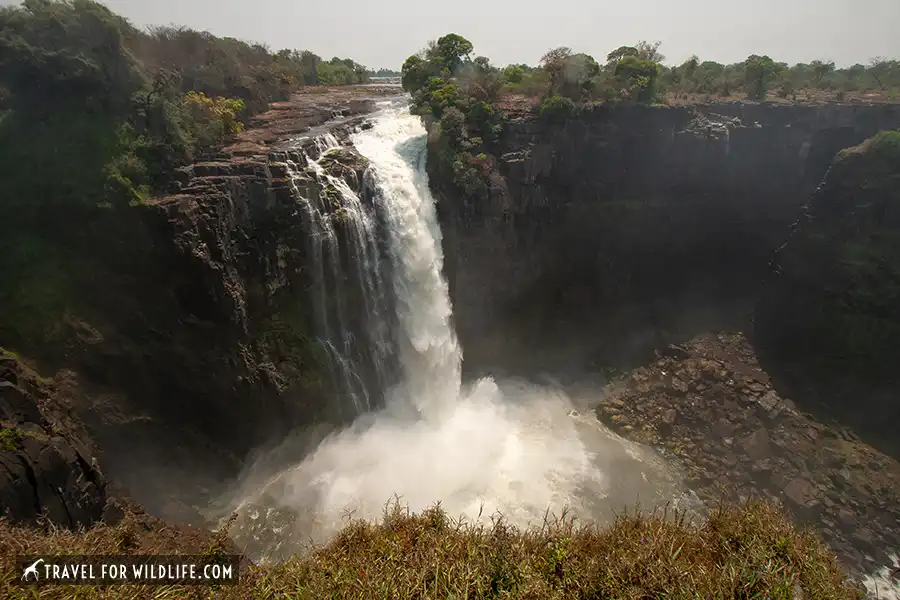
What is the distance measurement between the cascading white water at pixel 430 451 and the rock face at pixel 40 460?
5039mm

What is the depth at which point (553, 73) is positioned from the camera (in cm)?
3009

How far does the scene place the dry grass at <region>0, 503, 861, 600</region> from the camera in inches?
272

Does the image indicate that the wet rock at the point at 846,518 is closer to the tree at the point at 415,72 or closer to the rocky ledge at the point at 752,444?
the rocky ledge at the point at 752,444

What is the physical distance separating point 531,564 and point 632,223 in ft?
87.0

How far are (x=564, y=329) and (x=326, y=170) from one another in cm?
1699

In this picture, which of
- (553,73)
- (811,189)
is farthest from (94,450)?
(811,189)

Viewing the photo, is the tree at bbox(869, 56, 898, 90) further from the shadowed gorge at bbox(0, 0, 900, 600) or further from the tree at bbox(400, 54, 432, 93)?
the tree at bbox(400, 54, 432, 93)

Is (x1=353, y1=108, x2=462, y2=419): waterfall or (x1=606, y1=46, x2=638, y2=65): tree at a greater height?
(x1=606, y1=46, x2=638, y2=65): tree

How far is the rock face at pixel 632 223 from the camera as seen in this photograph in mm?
27062

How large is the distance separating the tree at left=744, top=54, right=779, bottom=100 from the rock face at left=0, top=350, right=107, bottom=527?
147 feet

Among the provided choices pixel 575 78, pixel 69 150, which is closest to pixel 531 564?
pixel 69 150

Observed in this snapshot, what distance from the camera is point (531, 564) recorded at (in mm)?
7648

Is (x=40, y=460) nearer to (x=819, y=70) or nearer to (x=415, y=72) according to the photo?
(x=415, y=72)

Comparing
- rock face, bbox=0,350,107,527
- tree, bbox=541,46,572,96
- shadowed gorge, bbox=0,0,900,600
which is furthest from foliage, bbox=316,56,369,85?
rock face, bbox=0,350,107,527
